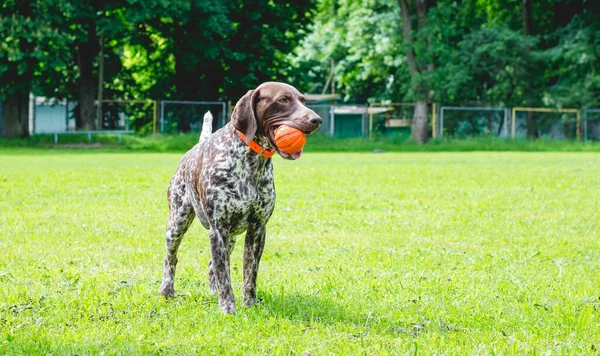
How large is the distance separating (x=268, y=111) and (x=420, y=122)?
36877mm

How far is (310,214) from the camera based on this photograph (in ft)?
40.9

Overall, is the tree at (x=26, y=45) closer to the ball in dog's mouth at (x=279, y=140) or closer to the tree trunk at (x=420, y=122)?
the tree trunk at (x=420, y=122)

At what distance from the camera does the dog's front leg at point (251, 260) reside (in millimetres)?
6398

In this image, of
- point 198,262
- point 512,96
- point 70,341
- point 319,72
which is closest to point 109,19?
point 512,96

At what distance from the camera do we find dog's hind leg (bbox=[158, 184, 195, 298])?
682 centimetres

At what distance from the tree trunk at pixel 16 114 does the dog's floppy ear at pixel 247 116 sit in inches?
1278

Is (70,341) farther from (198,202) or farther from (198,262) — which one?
(198,262)

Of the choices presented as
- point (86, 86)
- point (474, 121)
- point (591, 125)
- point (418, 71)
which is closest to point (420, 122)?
point (418, 71)

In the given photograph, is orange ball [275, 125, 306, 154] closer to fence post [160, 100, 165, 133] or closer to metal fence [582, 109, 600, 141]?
fence post [160, 100, 165, 133]

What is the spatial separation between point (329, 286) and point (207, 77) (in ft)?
118

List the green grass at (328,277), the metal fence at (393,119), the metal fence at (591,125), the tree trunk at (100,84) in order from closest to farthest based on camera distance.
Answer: the green grass at (328,277)
the metal fence at (393,119)
the tree trunk at (100,84)
the metal fence at (591,125)

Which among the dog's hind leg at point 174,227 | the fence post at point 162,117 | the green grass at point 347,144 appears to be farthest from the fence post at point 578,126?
the dog's hind leg at point 174,227

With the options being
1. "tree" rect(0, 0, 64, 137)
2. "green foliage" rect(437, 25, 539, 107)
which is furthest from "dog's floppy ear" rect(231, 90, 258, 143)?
"green foliage" rect(437, 25, 539, 107)

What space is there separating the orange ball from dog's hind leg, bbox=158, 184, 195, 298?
1.33 m
